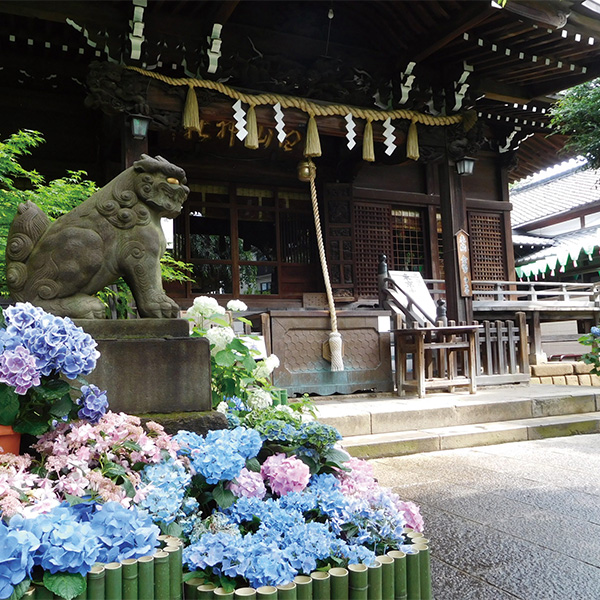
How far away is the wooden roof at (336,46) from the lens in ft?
21.5

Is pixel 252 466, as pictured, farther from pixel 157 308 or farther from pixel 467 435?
pixel 467 435

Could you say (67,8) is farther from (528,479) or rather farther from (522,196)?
(522,196)

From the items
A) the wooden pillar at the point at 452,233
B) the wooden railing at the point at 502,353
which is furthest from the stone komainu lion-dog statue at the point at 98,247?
the wooden pillar at the point at 452,233

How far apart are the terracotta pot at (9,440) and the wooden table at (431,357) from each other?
5.53 m

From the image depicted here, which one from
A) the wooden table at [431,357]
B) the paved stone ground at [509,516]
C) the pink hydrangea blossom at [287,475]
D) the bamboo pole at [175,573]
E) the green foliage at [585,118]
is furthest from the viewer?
the green foliage at [585,118]

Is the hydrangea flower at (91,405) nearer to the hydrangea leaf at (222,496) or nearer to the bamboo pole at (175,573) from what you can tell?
the hydrangea leaf at (222,496)

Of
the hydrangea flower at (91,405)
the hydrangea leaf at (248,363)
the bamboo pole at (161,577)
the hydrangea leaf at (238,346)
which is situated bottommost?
the bamboo pole at (161,577)

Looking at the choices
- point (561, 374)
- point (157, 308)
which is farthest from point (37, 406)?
point (561, 374)

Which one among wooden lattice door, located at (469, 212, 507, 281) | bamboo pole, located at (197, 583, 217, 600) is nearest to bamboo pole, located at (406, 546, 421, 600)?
bamboo pole, located at (197, 583, 217, 600)

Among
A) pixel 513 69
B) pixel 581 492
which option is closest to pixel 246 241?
pixel 513 69

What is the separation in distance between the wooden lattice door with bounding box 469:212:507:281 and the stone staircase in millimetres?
4802

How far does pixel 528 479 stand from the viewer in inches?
158

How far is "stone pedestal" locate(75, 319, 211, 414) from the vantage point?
246 centimetres

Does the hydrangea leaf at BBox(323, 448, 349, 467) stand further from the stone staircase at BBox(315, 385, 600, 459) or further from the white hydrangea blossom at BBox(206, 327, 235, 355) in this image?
the stone staircase at BBox(315, 385, 600, 459)
